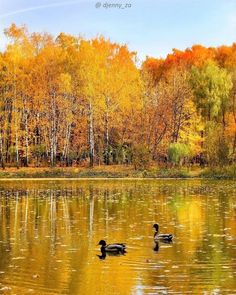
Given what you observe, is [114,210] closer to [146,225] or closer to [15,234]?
[146,225]

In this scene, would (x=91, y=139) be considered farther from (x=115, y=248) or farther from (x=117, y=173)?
(x=115, y=248)

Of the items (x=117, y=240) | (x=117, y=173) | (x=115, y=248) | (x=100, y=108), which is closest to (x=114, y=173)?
(x=117, y=173)

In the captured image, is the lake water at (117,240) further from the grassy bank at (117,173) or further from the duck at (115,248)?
the grassy bank at (117,173)

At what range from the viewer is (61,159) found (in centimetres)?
6906

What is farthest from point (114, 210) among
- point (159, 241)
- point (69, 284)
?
point (69, 284)

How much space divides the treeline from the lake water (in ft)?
86.0

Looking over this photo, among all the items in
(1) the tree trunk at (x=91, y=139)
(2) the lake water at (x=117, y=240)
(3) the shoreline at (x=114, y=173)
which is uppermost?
(1) the tree trunk at (x=91, y=139)

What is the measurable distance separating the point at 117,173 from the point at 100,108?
8.22 metres

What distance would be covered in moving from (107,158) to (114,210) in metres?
35.9

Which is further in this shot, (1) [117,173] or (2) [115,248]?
(1) [117,173]

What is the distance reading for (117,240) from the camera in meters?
23.3

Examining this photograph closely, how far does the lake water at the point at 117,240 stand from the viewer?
1617 cm

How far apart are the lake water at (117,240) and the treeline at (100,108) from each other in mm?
26226

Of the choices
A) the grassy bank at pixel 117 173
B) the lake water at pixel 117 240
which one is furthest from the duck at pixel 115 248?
the grassy bank at pixel 117 173
